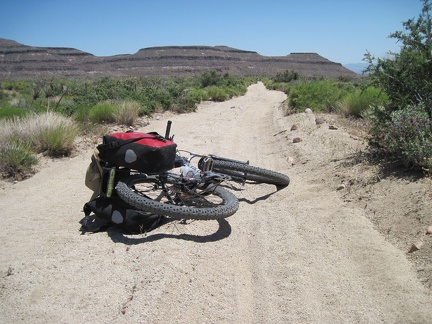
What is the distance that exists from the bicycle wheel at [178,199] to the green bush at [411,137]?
91.4 inches

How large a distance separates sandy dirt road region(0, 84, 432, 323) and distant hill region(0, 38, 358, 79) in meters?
86.3

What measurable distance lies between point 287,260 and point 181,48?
131 m

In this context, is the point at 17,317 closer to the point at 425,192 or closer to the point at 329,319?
the point at 329,319

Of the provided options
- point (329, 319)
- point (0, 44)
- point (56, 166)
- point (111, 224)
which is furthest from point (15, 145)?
point (0, 44)

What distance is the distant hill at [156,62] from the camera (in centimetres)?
9338

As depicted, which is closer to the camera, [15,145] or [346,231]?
[346,231]

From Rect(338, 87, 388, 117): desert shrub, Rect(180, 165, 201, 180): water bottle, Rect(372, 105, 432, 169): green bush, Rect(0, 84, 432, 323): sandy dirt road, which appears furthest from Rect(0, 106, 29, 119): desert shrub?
Rect(338, 87, 388, 117): desert shrub

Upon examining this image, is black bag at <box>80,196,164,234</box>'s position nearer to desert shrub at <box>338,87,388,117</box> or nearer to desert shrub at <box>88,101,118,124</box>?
desert shrub at <box>88,101,118,124</box>

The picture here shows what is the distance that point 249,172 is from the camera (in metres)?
5.05

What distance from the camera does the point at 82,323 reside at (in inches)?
96.5

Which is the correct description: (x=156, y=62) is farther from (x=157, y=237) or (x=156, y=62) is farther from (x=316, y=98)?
(x=157, y=237)

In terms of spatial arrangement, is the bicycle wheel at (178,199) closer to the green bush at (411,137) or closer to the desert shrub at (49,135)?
the green bush at (411,137)

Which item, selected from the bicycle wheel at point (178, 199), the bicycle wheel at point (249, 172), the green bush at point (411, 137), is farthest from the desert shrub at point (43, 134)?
the green bush at point (411, 137)

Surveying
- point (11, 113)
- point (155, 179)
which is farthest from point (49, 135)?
point (155, 179)
